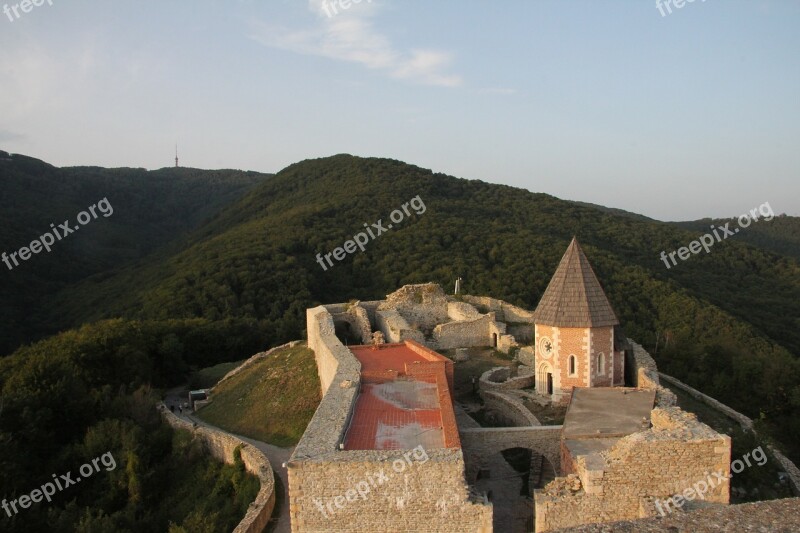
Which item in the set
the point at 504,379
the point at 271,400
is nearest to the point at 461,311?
the point at 504,379

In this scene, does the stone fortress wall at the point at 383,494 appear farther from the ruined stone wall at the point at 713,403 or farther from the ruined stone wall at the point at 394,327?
the ruined stone wall at the point at 713,403

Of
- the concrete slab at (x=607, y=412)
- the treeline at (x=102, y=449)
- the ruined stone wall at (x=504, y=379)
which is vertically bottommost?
the treeline at (x=102, y=449)

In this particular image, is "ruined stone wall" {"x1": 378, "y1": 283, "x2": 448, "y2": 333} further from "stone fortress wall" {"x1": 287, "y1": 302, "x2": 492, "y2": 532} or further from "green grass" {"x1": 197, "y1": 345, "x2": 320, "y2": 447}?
"stone fortress wall" {"x1": 287, "y1": 302, "x2": 492, "y2": 532}

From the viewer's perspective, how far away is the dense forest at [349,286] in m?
22.2

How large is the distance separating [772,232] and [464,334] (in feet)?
289

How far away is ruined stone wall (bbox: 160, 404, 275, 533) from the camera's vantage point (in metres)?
12.2

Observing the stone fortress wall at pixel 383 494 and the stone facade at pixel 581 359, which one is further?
the stone facade at pixel 581 359

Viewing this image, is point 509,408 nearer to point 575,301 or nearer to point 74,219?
point 575,301

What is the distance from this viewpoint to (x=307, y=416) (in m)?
18.1

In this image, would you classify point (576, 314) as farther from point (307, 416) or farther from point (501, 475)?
point (307, 416)

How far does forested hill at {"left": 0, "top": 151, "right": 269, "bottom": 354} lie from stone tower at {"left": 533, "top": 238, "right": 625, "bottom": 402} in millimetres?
37195

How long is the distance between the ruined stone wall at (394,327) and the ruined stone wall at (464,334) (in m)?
0.85

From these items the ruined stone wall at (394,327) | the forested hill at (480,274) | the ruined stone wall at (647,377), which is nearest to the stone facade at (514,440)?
the ruined stone wall at (647,377)

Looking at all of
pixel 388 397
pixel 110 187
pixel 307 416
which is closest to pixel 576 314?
pixel 388 397
